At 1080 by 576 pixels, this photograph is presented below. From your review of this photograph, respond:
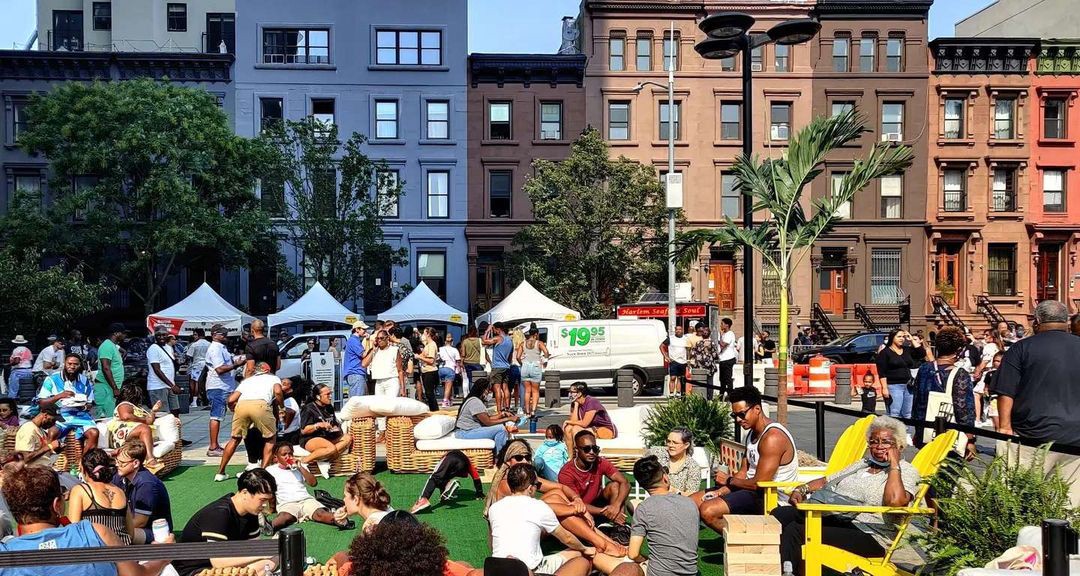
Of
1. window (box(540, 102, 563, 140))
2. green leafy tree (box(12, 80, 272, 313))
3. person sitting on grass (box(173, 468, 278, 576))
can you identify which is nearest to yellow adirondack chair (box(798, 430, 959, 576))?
person sitting on grass (box(173, 468, 278, 576))

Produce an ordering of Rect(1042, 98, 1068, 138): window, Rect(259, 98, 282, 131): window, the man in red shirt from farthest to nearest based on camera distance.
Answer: Rect(1042, 98, 1068, 138): window, Rect(259, 98, 282, 131): window, the man in red shirt

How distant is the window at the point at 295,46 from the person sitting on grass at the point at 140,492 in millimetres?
33653

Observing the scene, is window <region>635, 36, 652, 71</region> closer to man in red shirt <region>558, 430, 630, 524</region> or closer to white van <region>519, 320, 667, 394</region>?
white van <region>519, 320, 667, 394</region>

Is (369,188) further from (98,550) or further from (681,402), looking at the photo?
(98,550)

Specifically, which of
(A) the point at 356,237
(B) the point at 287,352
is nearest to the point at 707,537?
(B) the point at 287,352

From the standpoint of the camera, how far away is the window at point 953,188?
39812mm

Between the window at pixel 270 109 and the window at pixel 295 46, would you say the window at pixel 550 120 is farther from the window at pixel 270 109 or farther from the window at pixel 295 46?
the window at pixel 270 109

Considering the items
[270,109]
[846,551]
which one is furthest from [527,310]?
[846,551]

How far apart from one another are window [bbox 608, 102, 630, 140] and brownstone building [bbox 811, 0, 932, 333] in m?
8.14

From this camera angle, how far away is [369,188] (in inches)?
1436

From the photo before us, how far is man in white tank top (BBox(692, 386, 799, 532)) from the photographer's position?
24.8ft

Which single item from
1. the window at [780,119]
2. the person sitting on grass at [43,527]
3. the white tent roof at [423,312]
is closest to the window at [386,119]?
the white tent roof at [423,312]

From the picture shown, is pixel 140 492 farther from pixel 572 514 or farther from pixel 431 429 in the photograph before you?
pixel 431 429

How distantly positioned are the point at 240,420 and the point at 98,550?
25.5 ft
